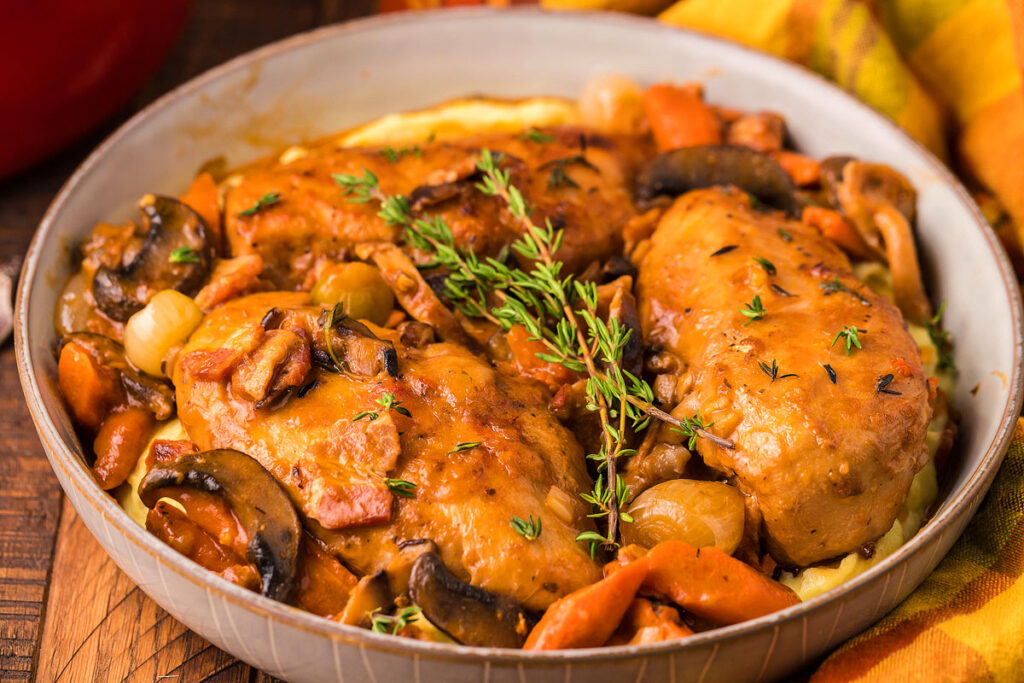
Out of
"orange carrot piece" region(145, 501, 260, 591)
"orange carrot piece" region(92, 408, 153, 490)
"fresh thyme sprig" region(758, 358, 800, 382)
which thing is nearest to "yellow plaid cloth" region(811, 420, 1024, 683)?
"fresh thyme sprig" region(758, 358, 800, 382)

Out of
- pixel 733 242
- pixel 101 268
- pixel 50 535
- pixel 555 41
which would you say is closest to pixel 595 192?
pixel 733 242

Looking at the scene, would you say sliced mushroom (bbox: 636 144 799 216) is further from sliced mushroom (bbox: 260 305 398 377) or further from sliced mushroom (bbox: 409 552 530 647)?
sliced mushroom (bbox: 409 552 530 647)

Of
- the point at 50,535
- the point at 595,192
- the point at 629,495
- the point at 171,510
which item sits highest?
the point at 595,192

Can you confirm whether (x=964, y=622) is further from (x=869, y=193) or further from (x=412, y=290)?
(x=412, y=290)

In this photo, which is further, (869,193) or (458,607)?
(869,193)

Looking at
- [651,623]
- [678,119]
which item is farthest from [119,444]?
[678,119]

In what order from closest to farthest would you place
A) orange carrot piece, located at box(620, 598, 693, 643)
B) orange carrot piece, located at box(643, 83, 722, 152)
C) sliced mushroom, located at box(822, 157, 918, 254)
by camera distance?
orange carrot piece, located at box(620, 598, 693, 643)
sliced mushroom, located at box(822, 157, 918, 254)
orange carrot piece, located at box(643, 83, 722, 152)

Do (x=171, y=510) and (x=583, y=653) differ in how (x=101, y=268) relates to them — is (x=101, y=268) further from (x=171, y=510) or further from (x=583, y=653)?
(x=583, y=653)
